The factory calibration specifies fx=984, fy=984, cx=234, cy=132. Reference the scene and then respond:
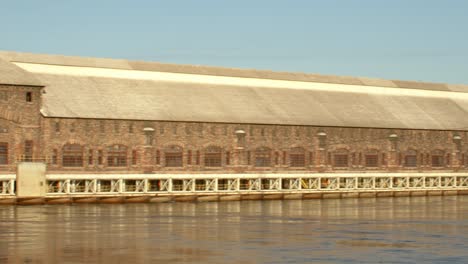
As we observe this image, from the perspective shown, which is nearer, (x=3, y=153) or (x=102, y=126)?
(x=3, y=153)

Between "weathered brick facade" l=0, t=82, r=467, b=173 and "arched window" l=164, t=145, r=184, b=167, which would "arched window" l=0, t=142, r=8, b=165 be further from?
"arched window" l=164, t=145, r=184, b=167

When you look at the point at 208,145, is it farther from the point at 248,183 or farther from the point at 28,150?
the point at 28,150

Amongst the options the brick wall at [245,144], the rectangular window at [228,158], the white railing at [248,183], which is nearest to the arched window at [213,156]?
the brick wall at [245,144]

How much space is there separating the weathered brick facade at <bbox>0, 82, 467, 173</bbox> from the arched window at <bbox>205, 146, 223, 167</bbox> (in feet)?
0.27

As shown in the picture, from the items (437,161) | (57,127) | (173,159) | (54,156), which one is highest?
(57,127)

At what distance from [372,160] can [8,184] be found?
37.0 m

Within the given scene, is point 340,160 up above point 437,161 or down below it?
above

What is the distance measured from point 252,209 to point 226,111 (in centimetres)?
2202

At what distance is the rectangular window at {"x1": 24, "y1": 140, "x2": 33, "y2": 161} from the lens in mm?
73000

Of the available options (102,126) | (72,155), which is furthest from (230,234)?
(102,126)

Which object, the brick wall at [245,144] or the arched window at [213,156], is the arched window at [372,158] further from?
the arched window at [213,156]

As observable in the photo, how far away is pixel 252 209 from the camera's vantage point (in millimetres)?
63625

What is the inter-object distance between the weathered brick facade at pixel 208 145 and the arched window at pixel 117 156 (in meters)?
0.08

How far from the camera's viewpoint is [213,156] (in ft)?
270
